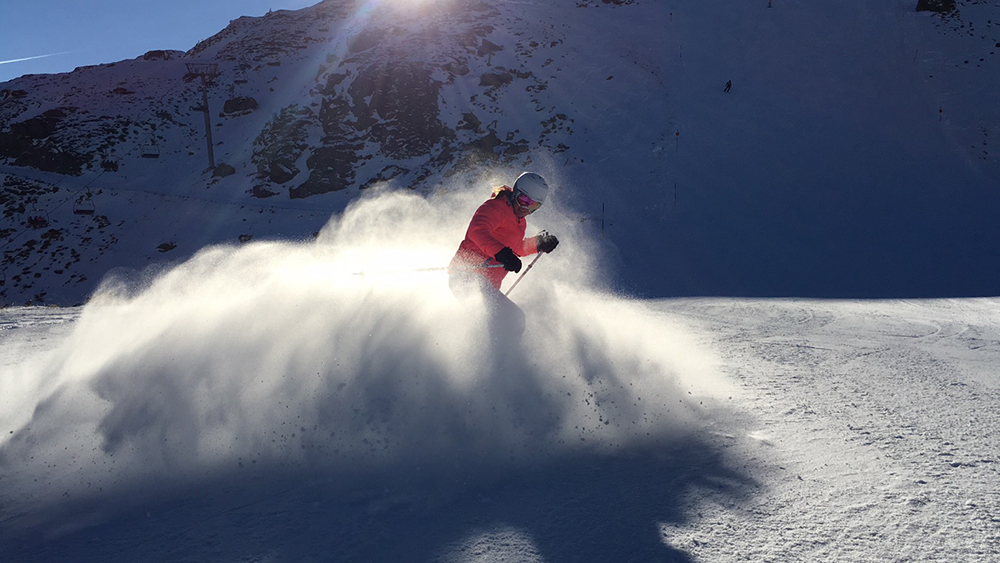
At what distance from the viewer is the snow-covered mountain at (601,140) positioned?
60.6 ft

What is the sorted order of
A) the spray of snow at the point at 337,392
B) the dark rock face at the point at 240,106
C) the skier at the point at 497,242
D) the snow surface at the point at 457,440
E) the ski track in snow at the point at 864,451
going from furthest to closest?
the dark rock face at the point at 240,106 < the skier at the point at 497,242 < the spray of snow at the point at 337,392 < the snow surface at the point at 457,440 < the ski track in snow at the point at 864,451

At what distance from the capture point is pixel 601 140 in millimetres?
25859

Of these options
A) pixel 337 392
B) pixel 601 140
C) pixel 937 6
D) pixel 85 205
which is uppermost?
pixel 937 6

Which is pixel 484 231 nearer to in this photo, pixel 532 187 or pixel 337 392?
pixel 532 187

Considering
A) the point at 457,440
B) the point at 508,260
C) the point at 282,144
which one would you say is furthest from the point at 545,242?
the point at 282,144

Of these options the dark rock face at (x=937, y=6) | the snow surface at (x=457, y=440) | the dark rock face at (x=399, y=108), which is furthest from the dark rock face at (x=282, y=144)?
the dark rock face at (x=937, y=6)

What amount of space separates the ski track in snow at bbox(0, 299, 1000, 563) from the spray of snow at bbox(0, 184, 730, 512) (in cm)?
28

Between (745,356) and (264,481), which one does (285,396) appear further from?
(745,356)

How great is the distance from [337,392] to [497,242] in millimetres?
2156

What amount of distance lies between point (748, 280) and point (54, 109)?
42892 millimetres

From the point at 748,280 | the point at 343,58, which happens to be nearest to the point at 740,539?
the point at 748,280

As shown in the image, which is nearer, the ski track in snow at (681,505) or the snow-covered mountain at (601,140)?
the ski track in snow at (681,505)

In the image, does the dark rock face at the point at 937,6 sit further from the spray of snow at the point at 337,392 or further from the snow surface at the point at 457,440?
the spray of snow at the point at 337,392

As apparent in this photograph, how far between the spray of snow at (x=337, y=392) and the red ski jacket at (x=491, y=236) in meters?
0.55
